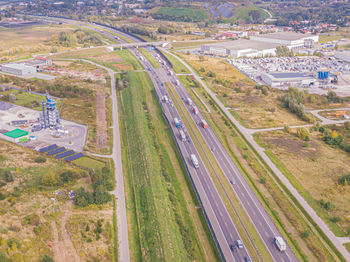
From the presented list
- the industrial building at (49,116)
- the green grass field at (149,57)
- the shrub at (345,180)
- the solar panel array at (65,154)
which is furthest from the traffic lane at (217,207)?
the green grass field at (149,57)

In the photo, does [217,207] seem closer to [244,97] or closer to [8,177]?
[8,177]

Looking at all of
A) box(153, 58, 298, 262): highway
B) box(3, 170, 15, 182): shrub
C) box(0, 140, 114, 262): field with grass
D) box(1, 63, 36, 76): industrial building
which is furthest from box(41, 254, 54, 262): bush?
box(1, 63, 36, 76): industrial building

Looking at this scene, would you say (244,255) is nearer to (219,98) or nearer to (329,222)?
(329,222)

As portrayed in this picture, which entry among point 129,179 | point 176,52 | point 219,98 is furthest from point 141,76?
point 129,179

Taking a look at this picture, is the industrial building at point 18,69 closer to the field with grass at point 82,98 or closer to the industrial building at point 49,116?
the field with grass at point 82,98

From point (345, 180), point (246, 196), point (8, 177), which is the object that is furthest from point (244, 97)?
point (8, 177)
